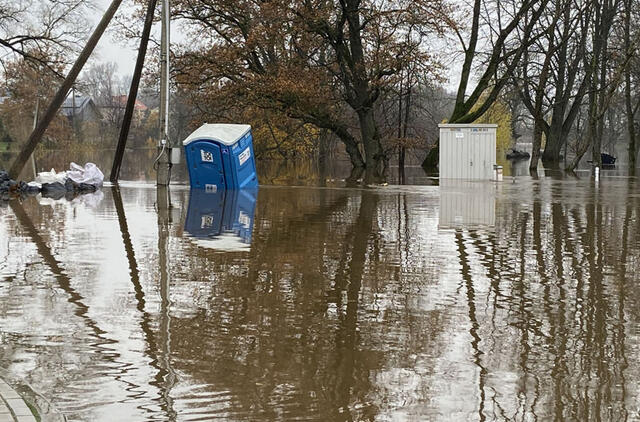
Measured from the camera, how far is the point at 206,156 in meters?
25.8

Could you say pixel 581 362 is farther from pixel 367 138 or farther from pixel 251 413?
pixel 367 138

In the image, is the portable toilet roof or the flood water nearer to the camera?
the flood water

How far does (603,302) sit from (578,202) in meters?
14.0

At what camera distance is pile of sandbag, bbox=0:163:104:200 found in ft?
74.9

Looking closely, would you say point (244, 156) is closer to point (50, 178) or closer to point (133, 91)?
point (133, 91)

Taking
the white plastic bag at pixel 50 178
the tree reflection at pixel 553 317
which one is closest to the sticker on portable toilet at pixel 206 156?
the white plastic bag at pixel 50 178

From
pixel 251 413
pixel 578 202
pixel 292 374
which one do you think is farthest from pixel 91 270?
pixel 578 202

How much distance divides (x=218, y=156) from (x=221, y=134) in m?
0.65

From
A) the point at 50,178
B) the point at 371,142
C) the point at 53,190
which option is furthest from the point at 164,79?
the point at 371,142

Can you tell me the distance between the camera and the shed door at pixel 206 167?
25.5 metres

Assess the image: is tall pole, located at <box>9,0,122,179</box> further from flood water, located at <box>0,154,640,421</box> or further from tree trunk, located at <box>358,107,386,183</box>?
tree trunk, located at <box>358,107,386,183</box>

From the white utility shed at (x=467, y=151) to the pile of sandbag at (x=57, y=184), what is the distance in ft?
41.5

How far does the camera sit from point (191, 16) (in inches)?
1586

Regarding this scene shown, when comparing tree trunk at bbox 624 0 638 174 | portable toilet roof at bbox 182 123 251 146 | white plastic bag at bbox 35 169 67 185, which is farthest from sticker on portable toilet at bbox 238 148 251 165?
tree trunk at bbox 624 0 638 174
